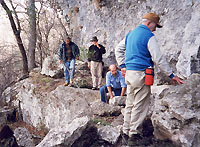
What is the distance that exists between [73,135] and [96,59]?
14.1 ft

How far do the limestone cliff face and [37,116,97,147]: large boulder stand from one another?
111 inches

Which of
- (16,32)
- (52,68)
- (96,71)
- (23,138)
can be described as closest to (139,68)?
(96,71)

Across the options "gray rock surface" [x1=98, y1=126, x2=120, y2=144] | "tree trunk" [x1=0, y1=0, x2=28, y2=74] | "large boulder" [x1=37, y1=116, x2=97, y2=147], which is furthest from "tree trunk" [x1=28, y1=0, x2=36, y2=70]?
"gray rock surface" [x1=98, y1=126, x2=120, y2=144]

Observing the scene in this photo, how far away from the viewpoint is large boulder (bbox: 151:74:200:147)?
269 centimetres

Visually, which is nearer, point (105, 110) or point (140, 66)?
point (140, 66)

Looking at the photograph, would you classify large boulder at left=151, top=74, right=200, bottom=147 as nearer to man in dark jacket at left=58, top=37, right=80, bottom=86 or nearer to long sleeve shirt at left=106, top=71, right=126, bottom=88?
long sleeve shirt at left=106, top=71, right=126, bottom=88

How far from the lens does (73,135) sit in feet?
10.5

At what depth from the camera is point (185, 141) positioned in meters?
2.62

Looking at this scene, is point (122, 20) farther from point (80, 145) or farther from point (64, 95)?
point (80, 145)

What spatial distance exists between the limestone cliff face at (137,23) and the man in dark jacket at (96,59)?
6.97 feet

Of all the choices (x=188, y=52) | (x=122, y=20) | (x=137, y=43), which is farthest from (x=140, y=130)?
(x=122, y=20)

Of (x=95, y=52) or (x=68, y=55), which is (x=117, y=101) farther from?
(x=68, y=55)

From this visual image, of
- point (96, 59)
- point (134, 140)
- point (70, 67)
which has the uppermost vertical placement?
point (96, 59)

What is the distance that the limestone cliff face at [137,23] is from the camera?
477 centimetres
